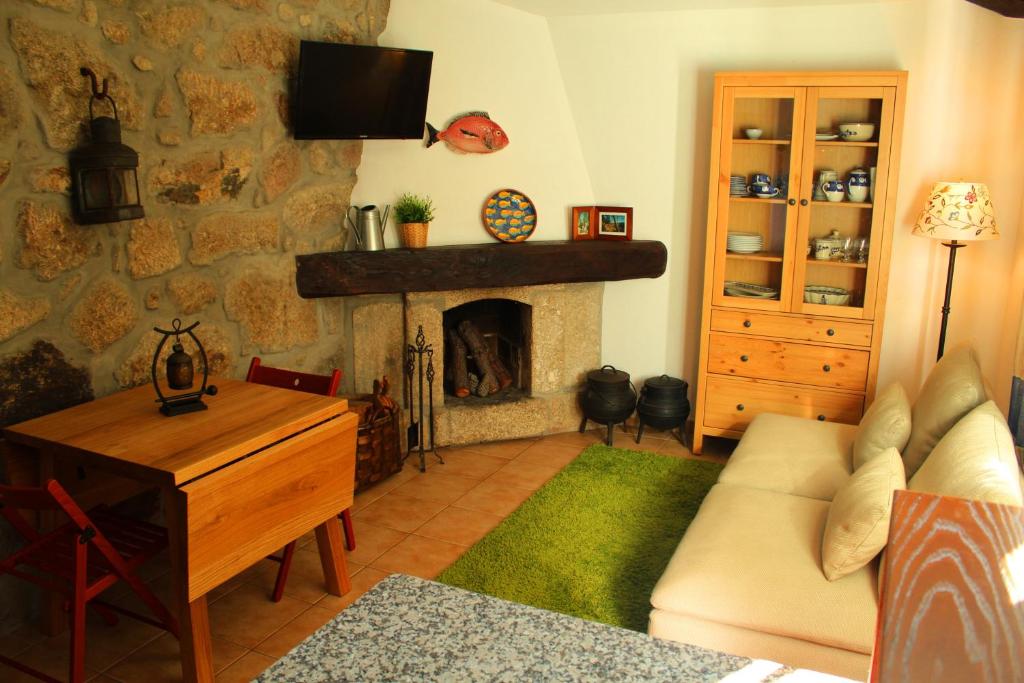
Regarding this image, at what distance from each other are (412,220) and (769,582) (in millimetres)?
2378

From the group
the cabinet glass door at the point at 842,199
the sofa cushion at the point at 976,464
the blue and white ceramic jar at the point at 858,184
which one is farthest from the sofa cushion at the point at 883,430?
the blue and white ceramic jar at the point at 858,184

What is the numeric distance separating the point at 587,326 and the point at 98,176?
2639mm

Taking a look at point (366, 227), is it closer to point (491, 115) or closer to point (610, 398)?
point (491, 115)

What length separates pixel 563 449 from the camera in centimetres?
434

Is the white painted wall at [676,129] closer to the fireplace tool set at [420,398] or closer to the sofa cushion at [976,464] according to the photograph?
the fireplace tool set at [420,398]

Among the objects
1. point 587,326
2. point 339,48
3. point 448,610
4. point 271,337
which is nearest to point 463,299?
point 587,326

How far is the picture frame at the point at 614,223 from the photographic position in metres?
4.45

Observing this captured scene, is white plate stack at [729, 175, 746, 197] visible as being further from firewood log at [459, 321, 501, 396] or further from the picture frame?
firewood log at [459, 321, 501, 396]

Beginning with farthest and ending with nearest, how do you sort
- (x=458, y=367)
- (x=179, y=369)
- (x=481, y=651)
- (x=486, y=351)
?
(x=486, y=351) < (x=458, y=367) < (x=179, y=369) < (x=481, y=651)

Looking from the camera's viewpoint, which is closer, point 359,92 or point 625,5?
point 359,92

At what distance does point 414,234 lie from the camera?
3.96 meters

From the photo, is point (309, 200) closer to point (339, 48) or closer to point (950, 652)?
point (339, 48)

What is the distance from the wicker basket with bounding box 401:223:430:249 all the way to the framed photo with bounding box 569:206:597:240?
89 centimetres

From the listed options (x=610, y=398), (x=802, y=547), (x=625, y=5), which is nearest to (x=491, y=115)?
(x=625, y=5)
